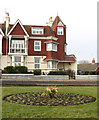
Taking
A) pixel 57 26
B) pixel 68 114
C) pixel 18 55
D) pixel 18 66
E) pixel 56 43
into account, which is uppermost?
pixel 57 26

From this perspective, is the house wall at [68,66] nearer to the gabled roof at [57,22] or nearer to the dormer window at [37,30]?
the dormer window at [37,30]

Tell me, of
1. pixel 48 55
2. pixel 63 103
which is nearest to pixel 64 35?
pixel 48 55

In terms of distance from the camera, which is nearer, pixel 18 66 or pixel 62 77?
pixel 62 77

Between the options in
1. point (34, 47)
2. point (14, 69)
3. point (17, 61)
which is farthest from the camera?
point (34, 47)

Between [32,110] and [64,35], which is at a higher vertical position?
[64,35]

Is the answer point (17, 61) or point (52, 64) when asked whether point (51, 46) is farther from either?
point (17, 61)

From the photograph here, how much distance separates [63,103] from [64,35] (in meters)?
31.3

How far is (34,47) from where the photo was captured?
121 feet

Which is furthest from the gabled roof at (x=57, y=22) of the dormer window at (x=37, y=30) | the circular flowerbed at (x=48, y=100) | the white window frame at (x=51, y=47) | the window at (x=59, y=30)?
the circular flowerbed at (x=48, y=100)

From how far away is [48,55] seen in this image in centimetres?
3619

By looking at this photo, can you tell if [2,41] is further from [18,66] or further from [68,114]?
[68,114]

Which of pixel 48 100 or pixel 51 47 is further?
pixel 51 47

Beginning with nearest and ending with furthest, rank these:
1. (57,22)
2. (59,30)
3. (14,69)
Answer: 1. (14,69)
2. (59,30)
3. (57,22)

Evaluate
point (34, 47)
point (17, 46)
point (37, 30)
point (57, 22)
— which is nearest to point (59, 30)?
point (57, 22)
